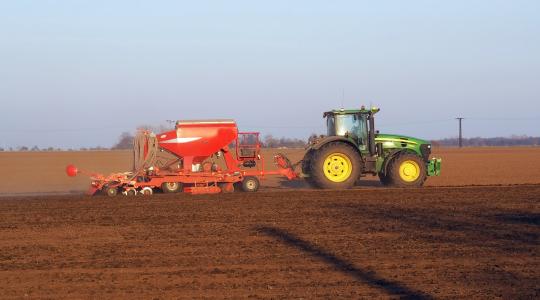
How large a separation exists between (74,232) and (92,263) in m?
2.78

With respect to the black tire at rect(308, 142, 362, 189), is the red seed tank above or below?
above

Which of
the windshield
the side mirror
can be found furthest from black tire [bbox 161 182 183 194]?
the side mirror

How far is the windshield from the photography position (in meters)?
19.5

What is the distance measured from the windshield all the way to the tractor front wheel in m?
1.01

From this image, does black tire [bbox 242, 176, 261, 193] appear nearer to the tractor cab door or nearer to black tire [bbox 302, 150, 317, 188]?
black tire [bbox 302, 150, 317, 188]

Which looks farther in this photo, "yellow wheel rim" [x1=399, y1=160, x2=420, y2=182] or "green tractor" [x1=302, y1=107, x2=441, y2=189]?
"yellow wheel rim" [x1=399, y1=160, x2=420, y2=182]

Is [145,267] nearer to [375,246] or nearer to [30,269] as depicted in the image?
[30,269]

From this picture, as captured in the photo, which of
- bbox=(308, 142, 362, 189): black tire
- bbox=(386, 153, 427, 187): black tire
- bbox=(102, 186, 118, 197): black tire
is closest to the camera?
bbox=(102, 186, 118, 197): black tire

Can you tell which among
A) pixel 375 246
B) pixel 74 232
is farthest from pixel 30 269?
pixel 375 246

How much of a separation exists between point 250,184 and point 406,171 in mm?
3958

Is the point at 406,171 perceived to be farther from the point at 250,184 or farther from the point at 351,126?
the point at 250,184

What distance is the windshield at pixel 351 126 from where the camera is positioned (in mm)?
19484

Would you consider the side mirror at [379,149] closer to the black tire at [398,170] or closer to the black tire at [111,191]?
the black tire at [398,170]

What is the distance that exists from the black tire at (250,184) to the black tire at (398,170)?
3.37 meters
